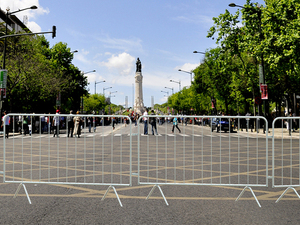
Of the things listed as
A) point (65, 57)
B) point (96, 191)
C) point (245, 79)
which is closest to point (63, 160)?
point (96, 191)

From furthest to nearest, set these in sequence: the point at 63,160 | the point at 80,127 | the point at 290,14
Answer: the point at 290,14 < the point at 63,160 < the point at 80,127

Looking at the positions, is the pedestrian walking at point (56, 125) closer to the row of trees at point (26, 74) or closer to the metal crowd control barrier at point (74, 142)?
the metal crowd control barrier at point (74, 142)

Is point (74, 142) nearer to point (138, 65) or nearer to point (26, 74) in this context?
point (26, 74)

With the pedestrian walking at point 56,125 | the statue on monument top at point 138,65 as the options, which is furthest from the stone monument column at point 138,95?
the pedestrian walking at point 56,125

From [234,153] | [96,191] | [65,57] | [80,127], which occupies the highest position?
[65,57]

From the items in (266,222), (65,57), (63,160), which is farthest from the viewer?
(65,57)

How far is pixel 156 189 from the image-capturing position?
267 inches

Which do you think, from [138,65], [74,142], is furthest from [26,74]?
[138,65]

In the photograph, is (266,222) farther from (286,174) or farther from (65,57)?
(65,57)

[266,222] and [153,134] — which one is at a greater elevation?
[153,134]

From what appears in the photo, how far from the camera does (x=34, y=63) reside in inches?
1388

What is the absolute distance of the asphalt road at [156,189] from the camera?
4.73 m

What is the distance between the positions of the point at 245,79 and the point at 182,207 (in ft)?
123

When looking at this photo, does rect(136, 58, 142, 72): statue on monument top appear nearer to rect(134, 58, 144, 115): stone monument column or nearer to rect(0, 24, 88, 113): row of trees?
rect(134, 58, 144, 115): stone monument column
